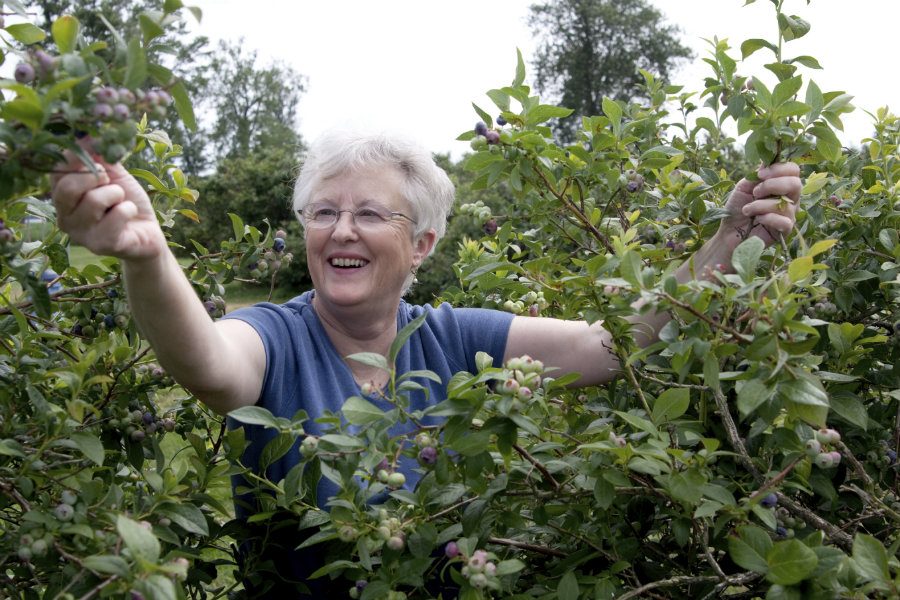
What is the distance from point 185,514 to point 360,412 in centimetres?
42

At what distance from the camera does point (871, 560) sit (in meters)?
1.18

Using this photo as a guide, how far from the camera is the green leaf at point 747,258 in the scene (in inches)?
48.9

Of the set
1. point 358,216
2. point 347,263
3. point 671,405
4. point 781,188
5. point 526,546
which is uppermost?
point 781,188

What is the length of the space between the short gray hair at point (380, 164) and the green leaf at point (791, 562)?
1.41 meters

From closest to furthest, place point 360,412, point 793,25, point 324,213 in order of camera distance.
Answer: point 360,412 < point 793,25 < point 324,213

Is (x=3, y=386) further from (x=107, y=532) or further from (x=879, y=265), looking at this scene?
(x=879, y=265)

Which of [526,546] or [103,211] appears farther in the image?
[526,546]

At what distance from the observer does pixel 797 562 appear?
1.15 metres

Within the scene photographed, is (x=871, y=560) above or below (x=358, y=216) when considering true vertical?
below

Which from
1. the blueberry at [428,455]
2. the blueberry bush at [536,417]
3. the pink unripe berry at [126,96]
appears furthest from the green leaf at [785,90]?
the pink unripe berry at [126,96]

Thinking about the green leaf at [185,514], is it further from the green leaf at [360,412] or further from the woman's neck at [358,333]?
the woman's neck at [358,333]

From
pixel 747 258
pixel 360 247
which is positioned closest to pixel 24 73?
pixel 747 258

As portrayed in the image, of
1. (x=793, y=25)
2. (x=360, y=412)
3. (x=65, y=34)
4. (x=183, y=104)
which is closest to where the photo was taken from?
(x=65, y=34)

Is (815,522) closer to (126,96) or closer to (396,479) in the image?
(396,479)
